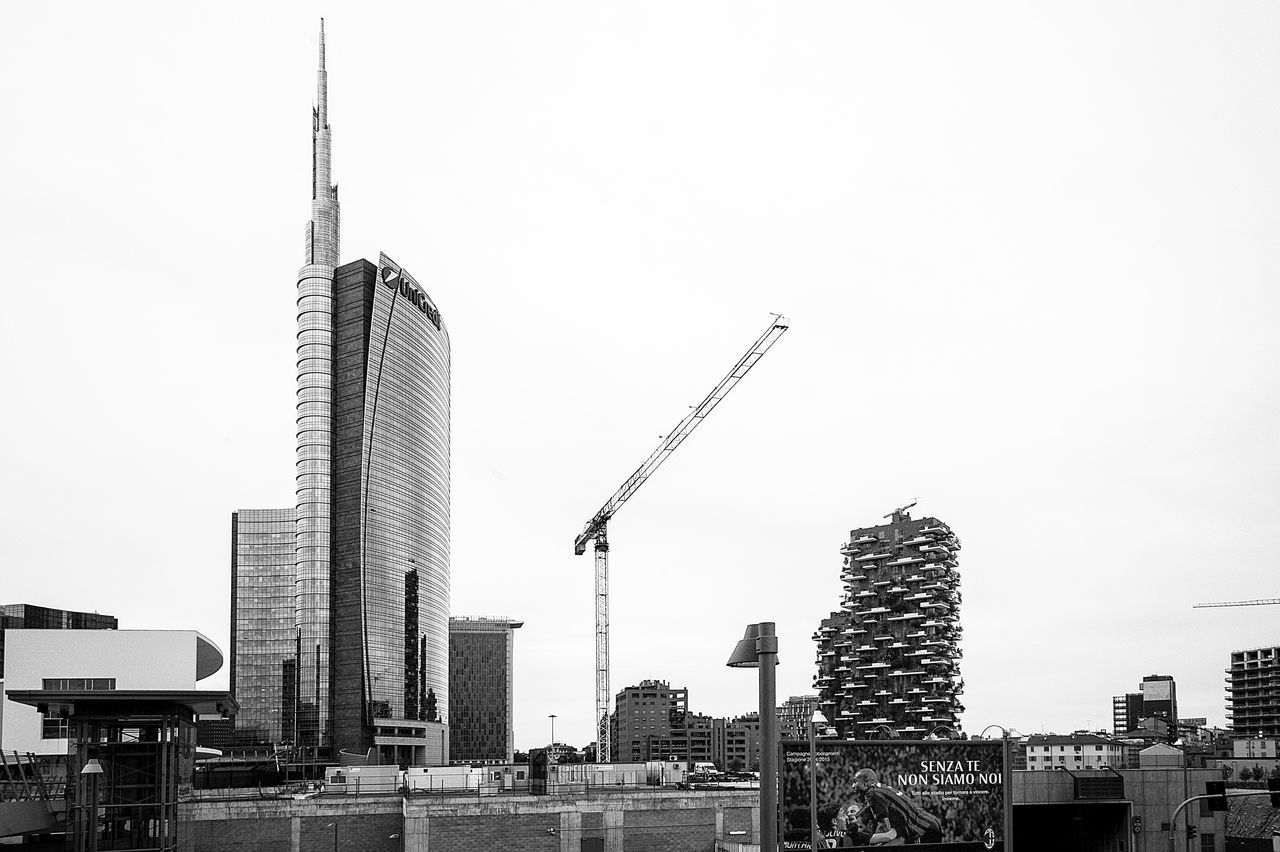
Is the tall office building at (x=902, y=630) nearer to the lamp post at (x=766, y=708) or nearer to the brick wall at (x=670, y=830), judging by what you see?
the brick wall at (x=670, y=830)

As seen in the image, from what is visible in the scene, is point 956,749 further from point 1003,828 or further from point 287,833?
point 287,833

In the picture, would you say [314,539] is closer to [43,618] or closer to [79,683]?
[43,618]

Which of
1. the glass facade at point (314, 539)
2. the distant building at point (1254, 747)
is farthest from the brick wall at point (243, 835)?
the glass facade at point (314, 539)

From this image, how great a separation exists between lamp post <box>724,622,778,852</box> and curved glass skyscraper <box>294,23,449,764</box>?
170 m

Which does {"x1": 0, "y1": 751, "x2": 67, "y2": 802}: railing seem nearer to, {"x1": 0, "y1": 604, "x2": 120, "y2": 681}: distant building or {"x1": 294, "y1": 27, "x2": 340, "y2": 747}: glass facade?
{"x1": 0, "y1": 604, "x2": 120, "y2": 681}: distant building

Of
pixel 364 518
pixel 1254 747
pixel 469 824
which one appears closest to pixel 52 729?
pixel 469 824

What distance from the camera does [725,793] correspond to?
47594 millimetres

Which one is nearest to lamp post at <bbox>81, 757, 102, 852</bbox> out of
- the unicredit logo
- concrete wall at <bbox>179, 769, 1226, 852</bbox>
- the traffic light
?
concrete wall at <bbox>179, 769, 1226, 852</bbox>

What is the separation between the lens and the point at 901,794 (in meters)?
30.1

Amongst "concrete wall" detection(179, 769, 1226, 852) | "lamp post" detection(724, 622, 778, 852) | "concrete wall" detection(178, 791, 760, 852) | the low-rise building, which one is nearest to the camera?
"lamp post" detection(724, 622, 778, 852)

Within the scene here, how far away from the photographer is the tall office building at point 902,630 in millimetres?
179250

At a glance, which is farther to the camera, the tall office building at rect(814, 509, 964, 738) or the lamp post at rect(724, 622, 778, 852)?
the tall office building at rect(814, 509, 964, 738)

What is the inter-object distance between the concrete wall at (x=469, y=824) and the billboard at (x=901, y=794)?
16823 mm

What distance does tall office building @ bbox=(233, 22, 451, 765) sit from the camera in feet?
592
